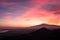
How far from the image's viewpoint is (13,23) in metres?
4.77

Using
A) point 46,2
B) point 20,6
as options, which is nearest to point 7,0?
point 20,6

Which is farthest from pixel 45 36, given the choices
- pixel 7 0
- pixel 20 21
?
pixel 7 0

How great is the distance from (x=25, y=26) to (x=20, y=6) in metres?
0.30

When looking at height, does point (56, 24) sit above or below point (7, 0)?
below

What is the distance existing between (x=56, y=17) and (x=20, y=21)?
0.53 metres

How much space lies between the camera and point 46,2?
4.77 m

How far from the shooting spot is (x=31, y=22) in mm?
4793

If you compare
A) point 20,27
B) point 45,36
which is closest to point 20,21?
point 20,27

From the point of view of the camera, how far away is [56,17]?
15.7ft

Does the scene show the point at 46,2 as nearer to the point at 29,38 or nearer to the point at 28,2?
the point at 28,2

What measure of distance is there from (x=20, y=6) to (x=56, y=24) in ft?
1.93

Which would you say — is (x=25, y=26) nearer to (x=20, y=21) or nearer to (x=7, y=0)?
(x=20, y=21)

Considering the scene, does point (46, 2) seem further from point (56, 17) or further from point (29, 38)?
point (29, 38)

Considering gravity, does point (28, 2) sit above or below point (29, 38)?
above
